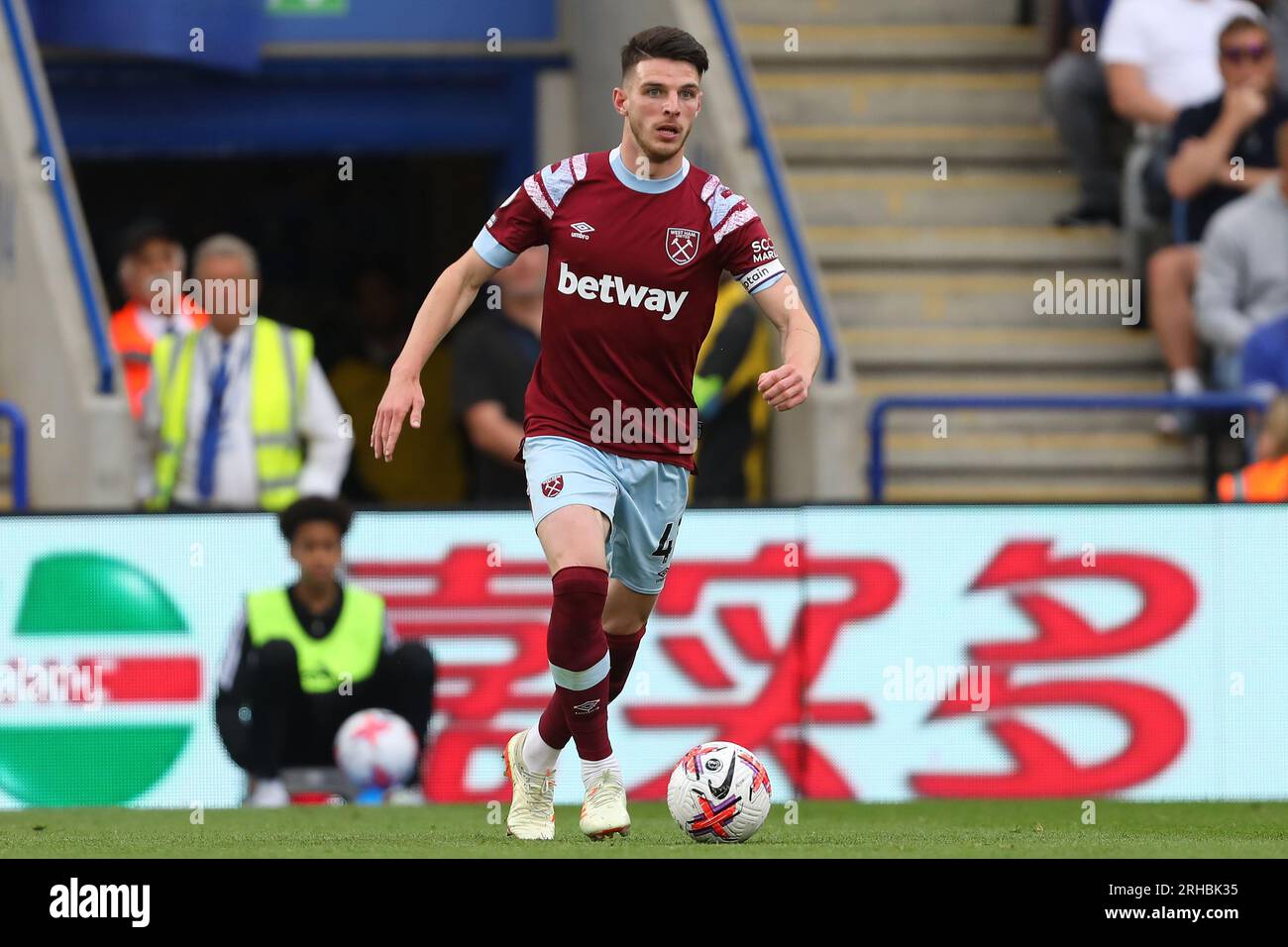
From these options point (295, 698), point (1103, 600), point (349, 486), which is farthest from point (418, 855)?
point (349, 486)

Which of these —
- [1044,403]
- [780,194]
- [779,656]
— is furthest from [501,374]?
[1044,403]

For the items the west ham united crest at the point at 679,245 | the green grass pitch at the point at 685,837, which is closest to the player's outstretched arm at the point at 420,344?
the west ham united crest at the point at 679,245

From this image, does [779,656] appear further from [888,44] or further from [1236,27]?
[888,44]

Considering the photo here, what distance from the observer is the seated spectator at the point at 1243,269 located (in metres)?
13.6

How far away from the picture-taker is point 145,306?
1412cm

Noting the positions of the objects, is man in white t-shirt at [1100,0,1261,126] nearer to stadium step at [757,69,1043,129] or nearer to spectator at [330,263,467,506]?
stadium step at [757,69,1043,129]

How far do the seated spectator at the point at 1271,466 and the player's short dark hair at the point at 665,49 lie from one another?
16.9 feet

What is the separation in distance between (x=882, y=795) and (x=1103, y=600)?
1.35m

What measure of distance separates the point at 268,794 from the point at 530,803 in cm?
331

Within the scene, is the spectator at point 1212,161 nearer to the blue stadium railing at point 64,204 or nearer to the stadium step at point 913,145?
the stadium step at point 913,145

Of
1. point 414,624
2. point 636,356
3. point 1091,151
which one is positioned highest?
point 1091,151

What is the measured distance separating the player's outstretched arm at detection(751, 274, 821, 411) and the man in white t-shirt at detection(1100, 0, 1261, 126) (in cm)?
690

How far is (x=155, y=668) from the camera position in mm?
11555
